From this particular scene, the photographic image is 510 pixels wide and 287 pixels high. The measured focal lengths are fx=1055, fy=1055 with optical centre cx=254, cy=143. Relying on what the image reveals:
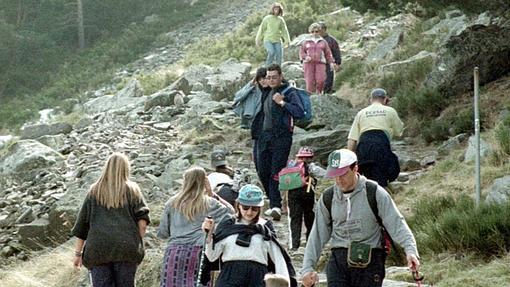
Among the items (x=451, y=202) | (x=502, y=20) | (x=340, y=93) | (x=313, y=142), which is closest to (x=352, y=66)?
(x=340, y=93)

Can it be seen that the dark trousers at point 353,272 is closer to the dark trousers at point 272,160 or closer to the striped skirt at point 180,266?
the striped skirt at point 180,266

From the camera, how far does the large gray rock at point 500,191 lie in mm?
10319

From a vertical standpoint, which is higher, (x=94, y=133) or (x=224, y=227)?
(x=224, y=227)

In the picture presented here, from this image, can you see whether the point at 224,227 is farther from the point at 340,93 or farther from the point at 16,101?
the point at 16,101

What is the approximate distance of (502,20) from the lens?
17.0 m

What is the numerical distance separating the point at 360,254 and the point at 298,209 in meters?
3.73

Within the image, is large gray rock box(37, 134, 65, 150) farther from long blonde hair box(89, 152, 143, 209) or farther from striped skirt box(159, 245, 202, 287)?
long blonde hair box(89, 152, 143, 209)

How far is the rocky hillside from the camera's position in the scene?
14742 mm

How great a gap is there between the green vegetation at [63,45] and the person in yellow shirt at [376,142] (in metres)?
27.4

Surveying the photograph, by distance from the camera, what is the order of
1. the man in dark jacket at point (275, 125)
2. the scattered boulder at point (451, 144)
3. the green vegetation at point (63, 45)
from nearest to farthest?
the man in dark jacket at point (275, 125) < the scattered boulder at point (451, 144) < the green vegetation at point (63, 45)

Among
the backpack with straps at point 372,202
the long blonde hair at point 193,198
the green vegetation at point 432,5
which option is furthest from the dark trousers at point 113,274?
the green vegetation at point 432,5

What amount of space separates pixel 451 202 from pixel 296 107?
1.96m

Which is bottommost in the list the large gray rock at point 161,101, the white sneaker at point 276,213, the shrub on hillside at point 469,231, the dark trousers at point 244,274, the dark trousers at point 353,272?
the large gray rock at point 161,101

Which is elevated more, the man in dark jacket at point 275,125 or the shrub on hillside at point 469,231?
the man in dark jacket at point 275,125
